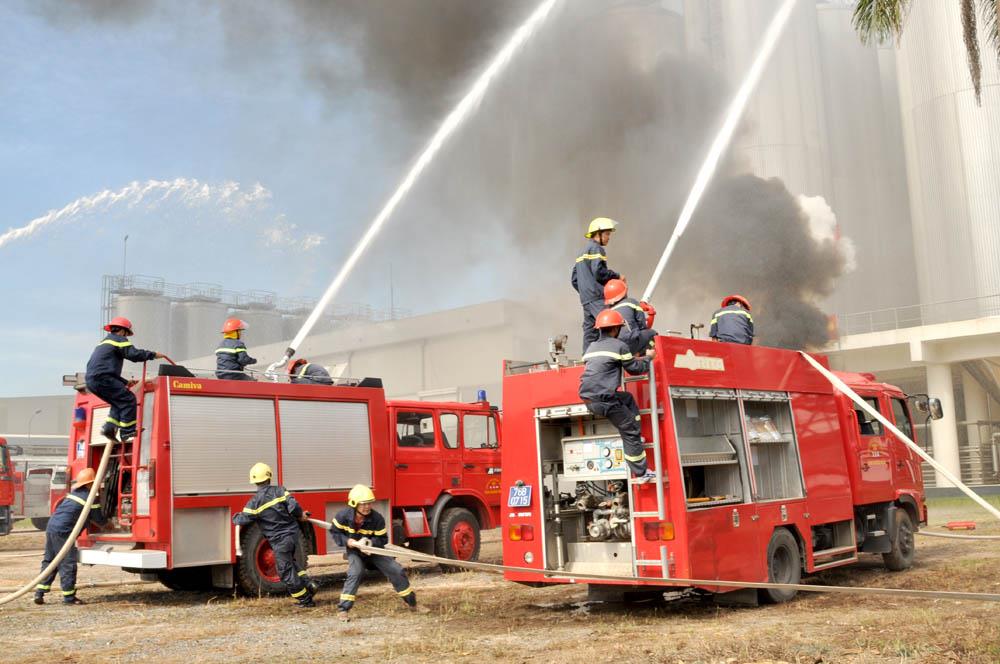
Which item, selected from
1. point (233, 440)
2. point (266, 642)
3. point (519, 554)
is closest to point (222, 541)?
point (233, 440)

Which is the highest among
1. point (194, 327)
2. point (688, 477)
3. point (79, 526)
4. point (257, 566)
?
point (194, 327)

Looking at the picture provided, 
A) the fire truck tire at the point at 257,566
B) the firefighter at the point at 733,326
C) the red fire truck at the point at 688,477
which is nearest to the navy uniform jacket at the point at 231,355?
the fire truck tire at the point at 257,566

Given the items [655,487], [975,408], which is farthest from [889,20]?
[975,408]

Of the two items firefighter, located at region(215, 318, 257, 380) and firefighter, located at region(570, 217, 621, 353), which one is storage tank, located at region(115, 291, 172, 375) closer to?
firefighter, located at region(215, 318, 257, 380)

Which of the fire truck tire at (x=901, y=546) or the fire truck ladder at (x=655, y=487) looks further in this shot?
the fire truck tire at (x=901, y=546)

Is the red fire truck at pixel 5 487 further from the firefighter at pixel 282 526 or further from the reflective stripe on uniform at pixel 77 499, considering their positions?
the firefighter at pixel 282 526

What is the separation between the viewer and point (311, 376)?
13297 millimetres

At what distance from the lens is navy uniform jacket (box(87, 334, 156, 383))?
11500 mm

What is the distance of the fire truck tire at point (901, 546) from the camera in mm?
12406

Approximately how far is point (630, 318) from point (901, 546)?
5967mm

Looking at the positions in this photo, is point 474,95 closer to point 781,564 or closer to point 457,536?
point 457,536

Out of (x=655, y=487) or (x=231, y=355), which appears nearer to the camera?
(x=655, y=487)

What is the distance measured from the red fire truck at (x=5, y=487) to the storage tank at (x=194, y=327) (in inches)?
1548

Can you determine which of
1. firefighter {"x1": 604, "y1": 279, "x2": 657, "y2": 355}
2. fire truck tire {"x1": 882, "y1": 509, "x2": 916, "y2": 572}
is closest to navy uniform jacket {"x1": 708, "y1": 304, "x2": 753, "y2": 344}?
firefighter {"x1": 604, "y1": 279, "x2": 657, "y2": 355}
